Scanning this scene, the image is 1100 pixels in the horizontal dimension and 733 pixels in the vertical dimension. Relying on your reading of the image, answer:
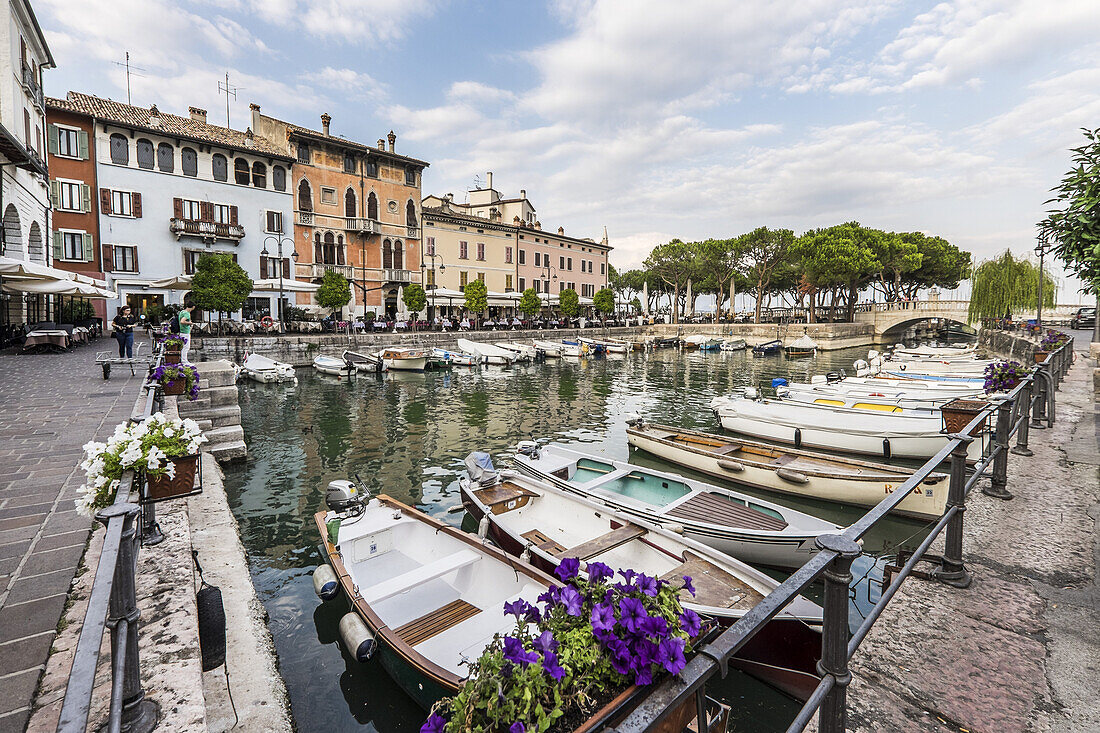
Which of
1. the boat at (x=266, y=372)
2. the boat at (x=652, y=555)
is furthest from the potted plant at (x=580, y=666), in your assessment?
the boat at (x=266, y=372)

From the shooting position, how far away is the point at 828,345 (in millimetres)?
50000

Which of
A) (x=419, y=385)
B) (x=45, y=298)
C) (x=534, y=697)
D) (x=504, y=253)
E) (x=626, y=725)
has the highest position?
(x=504, y=253)

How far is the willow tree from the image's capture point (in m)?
34.7

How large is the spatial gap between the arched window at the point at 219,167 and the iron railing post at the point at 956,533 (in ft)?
145

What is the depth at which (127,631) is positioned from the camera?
2.17m

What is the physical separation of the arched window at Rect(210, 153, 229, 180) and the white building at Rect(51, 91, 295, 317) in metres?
0.06

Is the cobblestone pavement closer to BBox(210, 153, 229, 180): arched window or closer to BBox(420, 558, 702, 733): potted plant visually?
BBox(420, 558, 702, 733): potted plant

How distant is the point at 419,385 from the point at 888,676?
24470 millimetres

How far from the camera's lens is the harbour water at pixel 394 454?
201 inches

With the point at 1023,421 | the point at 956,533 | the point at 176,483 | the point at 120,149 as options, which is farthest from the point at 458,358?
the point at 956,533

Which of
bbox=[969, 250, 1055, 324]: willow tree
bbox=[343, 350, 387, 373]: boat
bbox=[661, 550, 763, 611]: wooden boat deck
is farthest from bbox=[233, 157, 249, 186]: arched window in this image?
bbox=[969, 250, 1055, 324]: willow tree

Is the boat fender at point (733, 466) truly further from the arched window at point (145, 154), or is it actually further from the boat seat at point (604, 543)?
the arched window at point (145, 154)

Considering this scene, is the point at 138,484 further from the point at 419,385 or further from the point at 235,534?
the point at 419,385

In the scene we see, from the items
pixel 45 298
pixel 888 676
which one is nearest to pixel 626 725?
pixel 888 676
